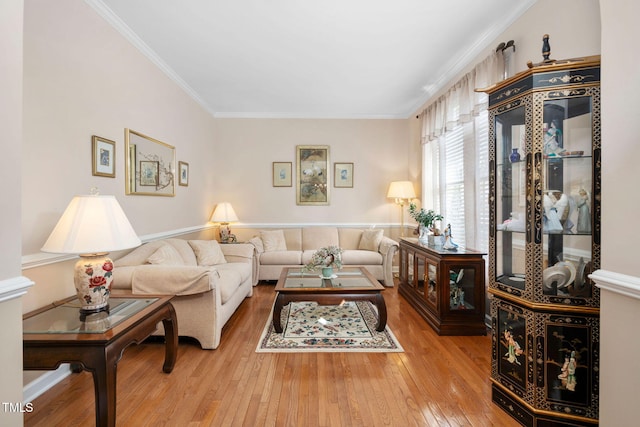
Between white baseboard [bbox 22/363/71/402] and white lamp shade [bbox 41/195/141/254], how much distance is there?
0.97 meters

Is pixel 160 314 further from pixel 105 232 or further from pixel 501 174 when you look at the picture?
pixel 501 174

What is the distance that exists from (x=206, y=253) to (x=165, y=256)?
3.02 feet

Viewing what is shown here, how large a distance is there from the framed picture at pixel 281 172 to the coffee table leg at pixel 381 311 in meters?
3.32

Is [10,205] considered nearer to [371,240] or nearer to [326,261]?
[326,261]

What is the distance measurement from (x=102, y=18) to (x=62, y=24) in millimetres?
523

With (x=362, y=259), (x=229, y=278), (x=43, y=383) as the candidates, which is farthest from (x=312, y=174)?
(x=43, y=383)

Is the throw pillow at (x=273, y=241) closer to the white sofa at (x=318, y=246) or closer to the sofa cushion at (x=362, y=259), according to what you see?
the white sofa at (x=318, y=246)

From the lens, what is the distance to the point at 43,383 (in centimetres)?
209

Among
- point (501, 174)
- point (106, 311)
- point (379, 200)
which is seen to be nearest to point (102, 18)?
point (106, 311)

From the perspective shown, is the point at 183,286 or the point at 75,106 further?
the point at 183,286

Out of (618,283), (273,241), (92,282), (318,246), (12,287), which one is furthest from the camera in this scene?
(318,246)

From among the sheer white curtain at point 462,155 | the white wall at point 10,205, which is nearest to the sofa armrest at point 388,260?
the sheer white curtain at point 462,155

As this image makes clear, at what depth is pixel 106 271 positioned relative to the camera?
1.89m

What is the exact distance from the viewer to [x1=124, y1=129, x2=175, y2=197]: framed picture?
3.09 m
